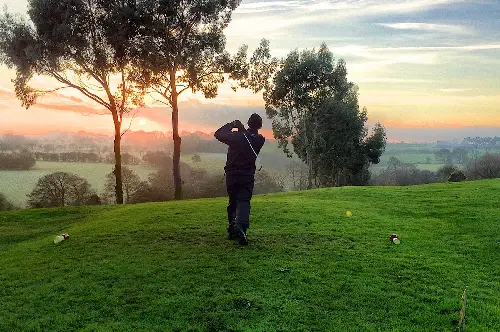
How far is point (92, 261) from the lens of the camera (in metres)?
12.8

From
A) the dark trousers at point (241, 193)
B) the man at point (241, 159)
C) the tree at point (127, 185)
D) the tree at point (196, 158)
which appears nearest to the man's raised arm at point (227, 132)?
the man at point (241, 159)

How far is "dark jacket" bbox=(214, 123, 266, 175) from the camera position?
13.0 metres

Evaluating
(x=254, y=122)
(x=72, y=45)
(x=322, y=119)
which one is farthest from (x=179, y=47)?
(x=322, y=119)

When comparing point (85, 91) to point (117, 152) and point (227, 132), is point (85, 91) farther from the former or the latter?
point (227, 132)

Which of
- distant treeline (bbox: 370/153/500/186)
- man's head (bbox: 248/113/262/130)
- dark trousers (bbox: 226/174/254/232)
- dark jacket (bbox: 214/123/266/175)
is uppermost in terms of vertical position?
man's head (bbox: 248/113/262/130)

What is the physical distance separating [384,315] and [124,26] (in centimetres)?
3272

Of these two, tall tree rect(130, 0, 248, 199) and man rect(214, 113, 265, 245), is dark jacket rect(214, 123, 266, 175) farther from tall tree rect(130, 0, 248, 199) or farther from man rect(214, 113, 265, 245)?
tall tree rect(130, 0, 248, 199)

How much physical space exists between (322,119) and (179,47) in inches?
1292

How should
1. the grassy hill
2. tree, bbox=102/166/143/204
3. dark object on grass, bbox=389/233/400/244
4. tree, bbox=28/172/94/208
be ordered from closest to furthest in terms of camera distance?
the grassy hill, dark object on grass, bbox=389/233/400/244, tree, bbox=28/172/94/208, tree, bbox=102/166/143/204

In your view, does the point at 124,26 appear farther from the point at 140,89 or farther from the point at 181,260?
the point at 181,260

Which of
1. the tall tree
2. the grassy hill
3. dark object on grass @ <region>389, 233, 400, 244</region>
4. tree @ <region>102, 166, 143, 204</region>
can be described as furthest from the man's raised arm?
tree @ <region>102, 166, 143, 204</region>

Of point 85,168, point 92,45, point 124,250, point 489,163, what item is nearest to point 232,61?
point 92,45

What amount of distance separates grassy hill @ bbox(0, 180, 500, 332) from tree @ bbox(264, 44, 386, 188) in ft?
142

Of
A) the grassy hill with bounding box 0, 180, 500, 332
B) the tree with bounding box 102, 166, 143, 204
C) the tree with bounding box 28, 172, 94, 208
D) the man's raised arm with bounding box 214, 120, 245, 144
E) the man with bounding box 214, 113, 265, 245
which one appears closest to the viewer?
the grassy hill with bounding box 0, 180, 500, 332
